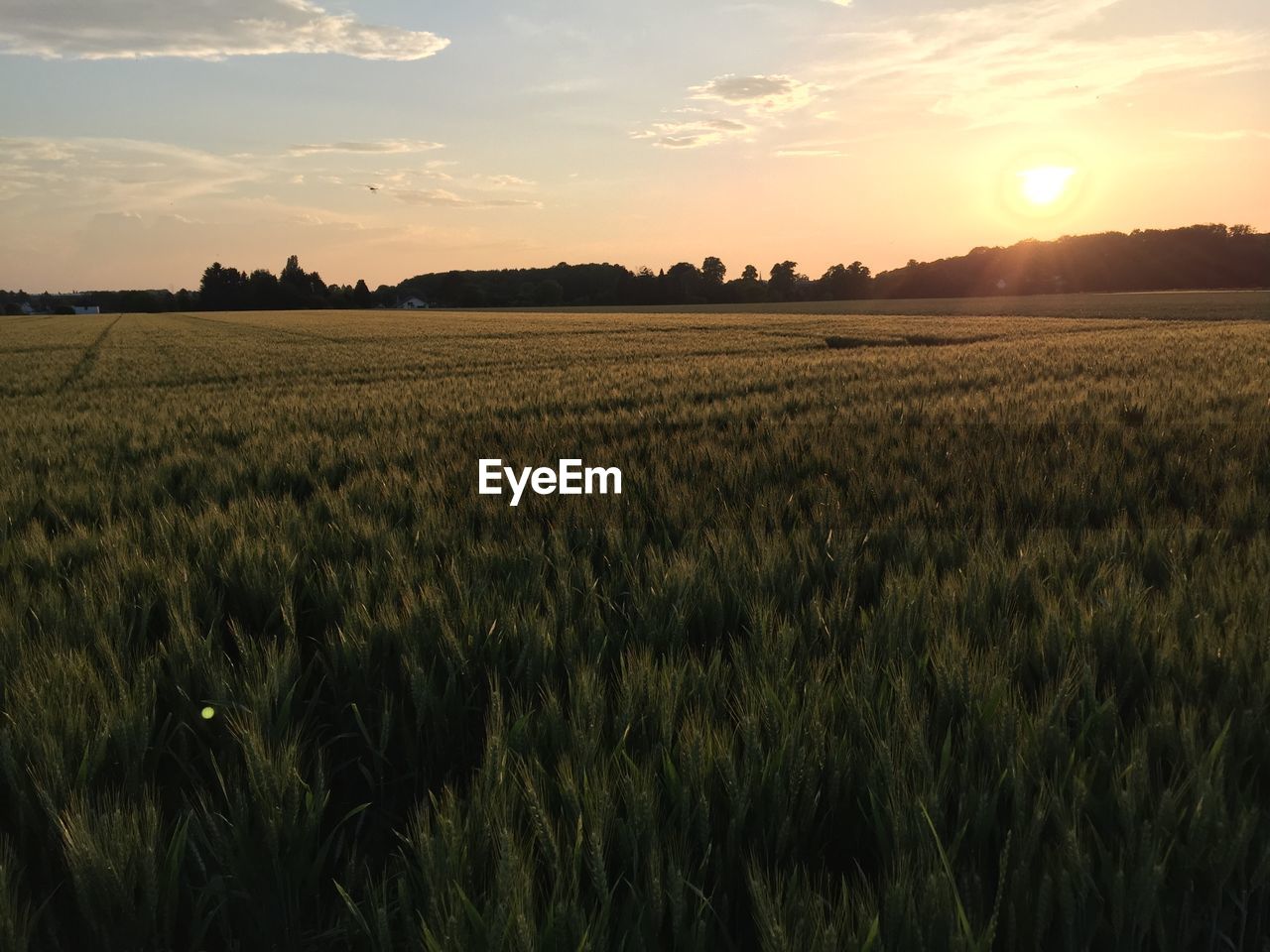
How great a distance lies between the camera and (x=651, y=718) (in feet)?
5.10

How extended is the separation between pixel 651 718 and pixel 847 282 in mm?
115403

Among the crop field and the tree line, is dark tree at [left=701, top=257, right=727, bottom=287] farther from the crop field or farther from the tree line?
the crop field

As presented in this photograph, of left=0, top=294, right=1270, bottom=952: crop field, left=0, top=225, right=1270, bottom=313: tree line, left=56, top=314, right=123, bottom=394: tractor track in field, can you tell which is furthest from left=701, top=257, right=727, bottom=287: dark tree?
left=0, top=294, right=1270, bottom=952: crop field

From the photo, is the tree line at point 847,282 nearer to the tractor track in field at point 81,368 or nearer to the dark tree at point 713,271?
the dark tree at point 713,271

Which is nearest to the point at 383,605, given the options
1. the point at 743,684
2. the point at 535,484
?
the point at 743,684

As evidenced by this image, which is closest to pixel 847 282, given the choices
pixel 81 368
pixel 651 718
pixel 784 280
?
pixel 784 280

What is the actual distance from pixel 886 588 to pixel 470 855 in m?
1.42

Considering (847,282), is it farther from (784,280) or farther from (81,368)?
(81,368)

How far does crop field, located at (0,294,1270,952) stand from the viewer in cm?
113

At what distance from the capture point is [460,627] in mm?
2047

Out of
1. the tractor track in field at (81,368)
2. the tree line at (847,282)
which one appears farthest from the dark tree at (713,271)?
the tractor track in field at (81,368)

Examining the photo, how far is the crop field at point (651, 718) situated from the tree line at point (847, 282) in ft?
308

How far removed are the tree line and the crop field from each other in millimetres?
93909

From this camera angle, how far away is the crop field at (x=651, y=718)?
1135 millimetres
